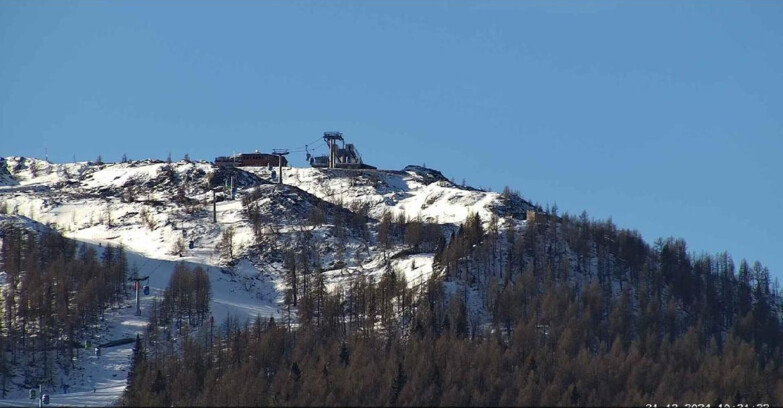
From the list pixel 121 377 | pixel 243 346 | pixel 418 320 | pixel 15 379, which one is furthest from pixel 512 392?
pixel 15 379

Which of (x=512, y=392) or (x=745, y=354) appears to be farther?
(x=745, y=354)

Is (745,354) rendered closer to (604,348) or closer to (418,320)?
(604,348)

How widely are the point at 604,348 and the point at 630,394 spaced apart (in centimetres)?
2397

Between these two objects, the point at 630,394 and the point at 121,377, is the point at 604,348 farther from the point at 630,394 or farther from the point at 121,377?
the point at 121,377

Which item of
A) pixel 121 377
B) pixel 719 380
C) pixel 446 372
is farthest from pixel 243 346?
pixel 719 380

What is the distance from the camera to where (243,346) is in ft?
618

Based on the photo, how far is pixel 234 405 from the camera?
548 ft

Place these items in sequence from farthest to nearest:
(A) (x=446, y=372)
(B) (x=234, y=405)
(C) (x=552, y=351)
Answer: (C) (x=552, y=351) → (A) (x=446, y=372) → (B) (x=234, y=405)

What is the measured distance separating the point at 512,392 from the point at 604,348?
26.1 meters

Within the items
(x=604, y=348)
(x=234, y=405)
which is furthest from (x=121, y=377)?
(x=604, y=348)

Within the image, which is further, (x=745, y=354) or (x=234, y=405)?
(x=745, y=354)

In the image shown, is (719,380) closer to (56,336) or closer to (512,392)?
(512,392)

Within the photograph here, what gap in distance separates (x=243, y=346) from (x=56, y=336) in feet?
96.2

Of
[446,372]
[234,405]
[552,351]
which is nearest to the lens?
[234,405]
